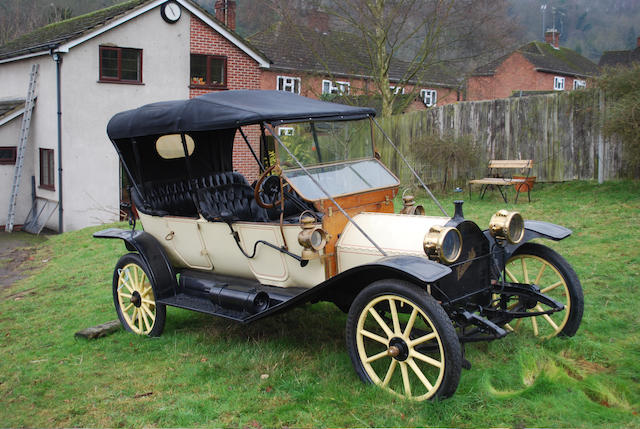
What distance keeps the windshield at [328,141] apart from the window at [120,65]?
12216 mm

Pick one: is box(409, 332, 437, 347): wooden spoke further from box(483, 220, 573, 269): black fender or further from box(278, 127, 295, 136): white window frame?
box(278, 127, 295, 136): white window frame

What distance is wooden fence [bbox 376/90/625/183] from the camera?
12.1 m

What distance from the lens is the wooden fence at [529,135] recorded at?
1214 cm

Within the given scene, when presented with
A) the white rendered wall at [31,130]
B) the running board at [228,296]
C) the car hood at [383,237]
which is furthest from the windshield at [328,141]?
the white rendered wall at [31,130]

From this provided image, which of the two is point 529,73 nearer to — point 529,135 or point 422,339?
point 529,135

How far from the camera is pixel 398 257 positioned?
402cm

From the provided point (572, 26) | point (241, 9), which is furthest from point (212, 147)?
point (572, 26)

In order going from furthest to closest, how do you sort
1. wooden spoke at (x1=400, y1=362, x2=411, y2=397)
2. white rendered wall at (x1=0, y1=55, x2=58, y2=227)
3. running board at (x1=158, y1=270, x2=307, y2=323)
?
white rendered wall at (x1=0, y1=55, x2=58, y2=227), running board at (x1=158, y1=270, x2=307, y2=323), wooden spoke at (x1=400, y1=362, x2=411, y2=397)

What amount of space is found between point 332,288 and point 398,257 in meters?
0.63

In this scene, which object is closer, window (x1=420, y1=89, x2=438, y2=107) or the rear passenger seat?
the rear passenger seat

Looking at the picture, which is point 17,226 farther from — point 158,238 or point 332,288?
point 332,288

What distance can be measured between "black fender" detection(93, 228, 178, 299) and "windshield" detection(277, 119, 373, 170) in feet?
5.51

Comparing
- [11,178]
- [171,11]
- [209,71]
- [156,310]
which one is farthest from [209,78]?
[156,310]

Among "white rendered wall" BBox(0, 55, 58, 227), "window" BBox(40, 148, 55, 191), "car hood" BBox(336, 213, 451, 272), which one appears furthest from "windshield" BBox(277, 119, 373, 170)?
"window" BBox(40, 148, 55, 191)
